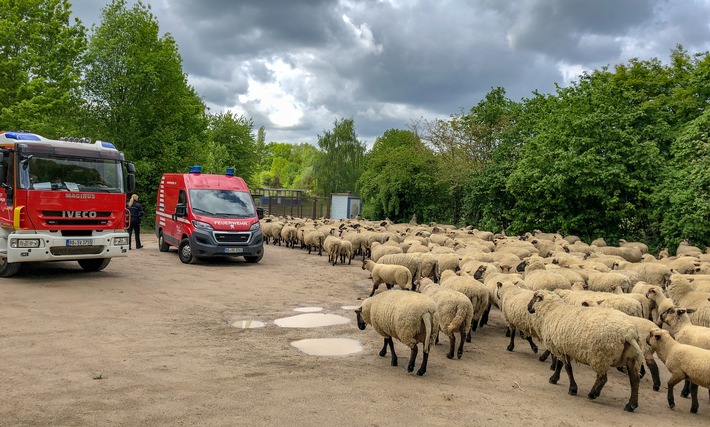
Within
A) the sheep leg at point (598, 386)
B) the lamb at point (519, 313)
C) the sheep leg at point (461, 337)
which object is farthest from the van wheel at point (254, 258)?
the sheep leg at point (598, 386)

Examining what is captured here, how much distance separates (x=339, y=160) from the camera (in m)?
69.6

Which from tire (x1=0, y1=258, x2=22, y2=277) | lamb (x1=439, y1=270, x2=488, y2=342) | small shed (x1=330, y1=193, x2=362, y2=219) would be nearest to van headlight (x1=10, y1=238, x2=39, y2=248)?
tire (x1=0, y1=258, x2=22, y2=277)

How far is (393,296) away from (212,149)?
55.6m

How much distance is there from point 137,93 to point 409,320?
3402 centimetres

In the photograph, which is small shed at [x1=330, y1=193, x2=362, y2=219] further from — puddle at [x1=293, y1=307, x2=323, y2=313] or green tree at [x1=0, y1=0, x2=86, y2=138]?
puddle at [x1=293, y1=307, x2=323, y2=313]

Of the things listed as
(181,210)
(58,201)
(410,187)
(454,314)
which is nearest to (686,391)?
(454,314)

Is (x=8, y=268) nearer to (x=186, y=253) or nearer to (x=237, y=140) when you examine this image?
(x=186, y=253)

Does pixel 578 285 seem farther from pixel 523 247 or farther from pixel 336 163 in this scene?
pixel 336 163

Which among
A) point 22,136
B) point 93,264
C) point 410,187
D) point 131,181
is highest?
point 410,187

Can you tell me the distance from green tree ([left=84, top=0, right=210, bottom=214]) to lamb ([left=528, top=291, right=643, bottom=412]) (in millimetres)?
33164

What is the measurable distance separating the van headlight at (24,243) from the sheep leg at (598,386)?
40.5 ft

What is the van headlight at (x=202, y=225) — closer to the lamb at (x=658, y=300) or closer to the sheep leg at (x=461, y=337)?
the sheep leg at (x=461, y=337)

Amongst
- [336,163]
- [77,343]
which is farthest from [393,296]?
[336,163]

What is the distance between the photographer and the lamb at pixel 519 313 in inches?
299
